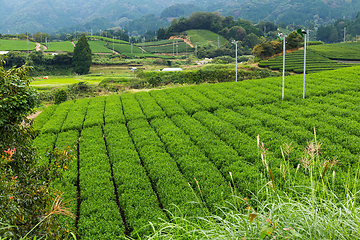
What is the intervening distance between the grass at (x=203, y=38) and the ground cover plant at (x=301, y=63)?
67.0 meters

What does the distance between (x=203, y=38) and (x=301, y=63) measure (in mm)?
88103

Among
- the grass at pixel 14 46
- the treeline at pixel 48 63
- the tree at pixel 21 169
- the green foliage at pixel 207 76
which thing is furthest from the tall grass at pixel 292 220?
the grass at pixel 14 46

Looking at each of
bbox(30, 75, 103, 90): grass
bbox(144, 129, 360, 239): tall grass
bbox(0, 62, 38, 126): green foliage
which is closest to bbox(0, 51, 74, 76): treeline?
bbox(30, 75, 103, 90): grass

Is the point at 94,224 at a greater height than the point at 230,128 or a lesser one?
lesser

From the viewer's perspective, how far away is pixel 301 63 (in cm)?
4878

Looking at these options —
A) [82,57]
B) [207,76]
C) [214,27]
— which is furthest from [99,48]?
[207,76]

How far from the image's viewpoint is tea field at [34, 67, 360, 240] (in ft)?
26.5

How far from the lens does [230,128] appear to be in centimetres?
1429

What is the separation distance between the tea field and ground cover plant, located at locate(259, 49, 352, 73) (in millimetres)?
22944

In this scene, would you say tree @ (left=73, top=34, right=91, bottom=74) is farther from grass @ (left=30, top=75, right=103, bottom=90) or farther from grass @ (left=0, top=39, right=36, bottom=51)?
grass @ (left=0, top=39, right=36, bottom=51)

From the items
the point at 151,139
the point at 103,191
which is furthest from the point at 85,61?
the point at 103,191

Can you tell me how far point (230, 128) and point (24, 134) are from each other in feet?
36.9

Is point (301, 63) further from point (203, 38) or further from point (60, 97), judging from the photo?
point (203, 38)

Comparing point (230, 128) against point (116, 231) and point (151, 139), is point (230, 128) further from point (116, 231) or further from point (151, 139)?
point (116, 231)
